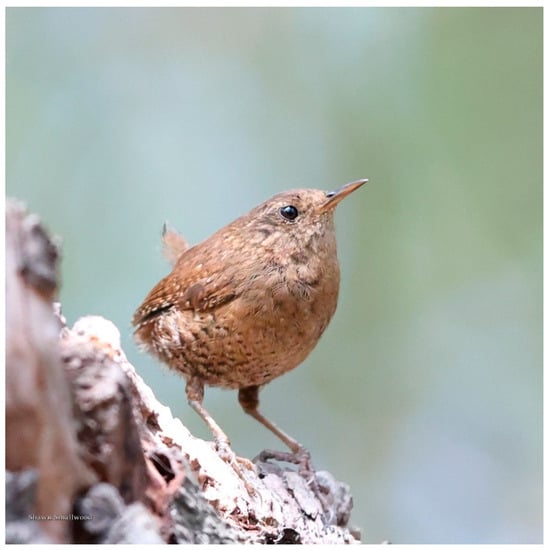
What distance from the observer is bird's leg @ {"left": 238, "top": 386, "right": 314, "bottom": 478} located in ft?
10.9

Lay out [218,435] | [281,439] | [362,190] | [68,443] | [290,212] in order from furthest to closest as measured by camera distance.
A: [362,190] → [281,439] → [290,212] → [218,435] → [68,443]

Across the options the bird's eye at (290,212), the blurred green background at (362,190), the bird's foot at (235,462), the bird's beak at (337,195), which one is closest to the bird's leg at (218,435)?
the bird's foot at (235,462)

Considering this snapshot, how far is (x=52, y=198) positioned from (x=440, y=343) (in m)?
3.11

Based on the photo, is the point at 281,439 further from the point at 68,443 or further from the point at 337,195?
the point at 68,443

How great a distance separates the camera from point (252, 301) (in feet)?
9.71

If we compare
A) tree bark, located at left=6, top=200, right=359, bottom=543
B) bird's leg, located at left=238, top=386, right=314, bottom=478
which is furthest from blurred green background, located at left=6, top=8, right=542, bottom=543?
tree bark, located at left=6, top=200, right=359, bottom=543

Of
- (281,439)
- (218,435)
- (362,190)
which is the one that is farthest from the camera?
(362,190)

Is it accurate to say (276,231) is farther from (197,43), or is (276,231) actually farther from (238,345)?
(197,43)

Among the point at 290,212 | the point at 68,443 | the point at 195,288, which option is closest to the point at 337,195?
the point at 290,212

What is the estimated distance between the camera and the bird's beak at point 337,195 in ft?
10.1

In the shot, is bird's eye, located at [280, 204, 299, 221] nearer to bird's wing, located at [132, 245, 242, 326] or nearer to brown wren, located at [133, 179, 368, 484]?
brown wren, located at [133, 179, 368, 484]

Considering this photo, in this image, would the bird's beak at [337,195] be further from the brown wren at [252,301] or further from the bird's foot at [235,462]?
the bird's foot at [235,462]

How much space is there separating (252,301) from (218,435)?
0.59 metres

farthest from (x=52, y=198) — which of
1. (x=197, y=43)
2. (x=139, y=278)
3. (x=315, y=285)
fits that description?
(x=315, y=285)
